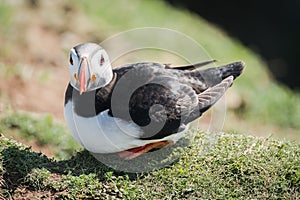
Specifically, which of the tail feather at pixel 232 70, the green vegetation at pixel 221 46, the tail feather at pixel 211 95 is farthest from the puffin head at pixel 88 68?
the green vegetation at pixel 221 46

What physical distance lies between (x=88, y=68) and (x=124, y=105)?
47 cm

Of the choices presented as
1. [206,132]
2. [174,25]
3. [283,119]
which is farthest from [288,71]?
[206,132]

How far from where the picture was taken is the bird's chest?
5203 millimetres

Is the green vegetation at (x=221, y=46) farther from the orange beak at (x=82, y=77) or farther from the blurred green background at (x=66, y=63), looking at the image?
the orange beak at (x=82, y=77)

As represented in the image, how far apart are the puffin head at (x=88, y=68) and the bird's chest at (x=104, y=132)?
10.4 inches

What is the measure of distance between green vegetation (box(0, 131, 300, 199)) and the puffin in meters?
0.30

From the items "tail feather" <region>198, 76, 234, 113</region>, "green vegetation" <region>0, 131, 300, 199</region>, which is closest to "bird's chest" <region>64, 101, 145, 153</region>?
"green vegetation" <region>0, 131, 300, 199</region>

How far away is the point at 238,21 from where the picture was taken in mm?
15125

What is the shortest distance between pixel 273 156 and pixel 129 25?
7025 mm

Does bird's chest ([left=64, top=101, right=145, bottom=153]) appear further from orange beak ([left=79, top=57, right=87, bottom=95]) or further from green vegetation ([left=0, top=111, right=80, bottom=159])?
green vegetation ([left=0, top=111, right=80, bottom=159])

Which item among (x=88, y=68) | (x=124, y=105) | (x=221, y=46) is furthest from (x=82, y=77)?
(x=221, y=46)

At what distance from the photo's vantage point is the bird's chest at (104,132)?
520 centimetres

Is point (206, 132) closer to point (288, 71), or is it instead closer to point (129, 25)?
point (129, 25)

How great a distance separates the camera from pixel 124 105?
5.33 meters
